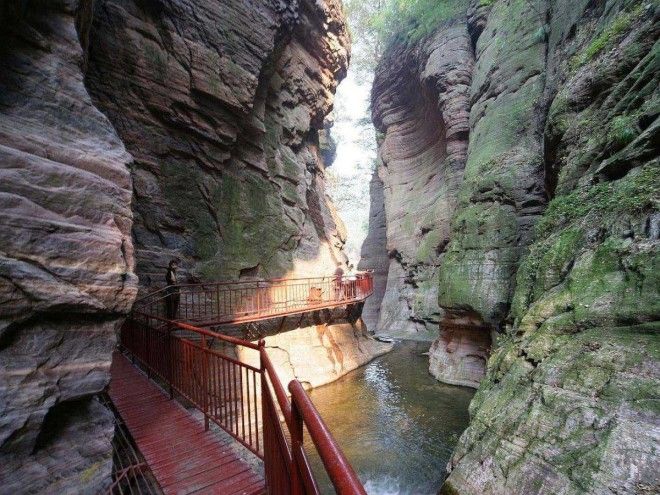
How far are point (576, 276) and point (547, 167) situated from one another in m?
4.78

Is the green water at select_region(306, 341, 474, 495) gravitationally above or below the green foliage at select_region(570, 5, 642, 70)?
below

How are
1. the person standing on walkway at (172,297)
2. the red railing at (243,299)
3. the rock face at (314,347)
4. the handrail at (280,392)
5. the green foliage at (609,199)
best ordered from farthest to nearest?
the rock face at (314,347), the red railing at (243,299), the person standing on walkway at (172,297), the green foliage at (609,199), the handrail at (280,392)

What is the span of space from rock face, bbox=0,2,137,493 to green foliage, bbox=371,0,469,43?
1805 cm

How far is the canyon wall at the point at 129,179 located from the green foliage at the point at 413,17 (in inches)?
179

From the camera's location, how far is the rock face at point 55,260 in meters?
2.55

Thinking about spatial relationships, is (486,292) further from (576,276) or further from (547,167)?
(576,276)

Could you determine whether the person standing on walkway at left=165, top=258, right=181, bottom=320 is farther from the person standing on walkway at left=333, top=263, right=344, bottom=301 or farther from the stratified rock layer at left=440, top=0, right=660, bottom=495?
the stratified rock layer at left=440, top=0, right=660, bottom=495

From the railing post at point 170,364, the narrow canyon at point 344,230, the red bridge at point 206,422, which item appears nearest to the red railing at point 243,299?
the narrow canyon at point 344,230

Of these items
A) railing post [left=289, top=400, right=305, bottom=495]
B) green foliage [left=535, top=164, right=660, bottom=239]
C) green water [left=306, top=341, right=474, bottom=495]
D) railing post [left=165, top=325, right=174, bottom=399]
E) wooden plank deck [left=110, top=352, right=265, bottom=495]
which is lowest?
green water [left=306, top=341, right=474, bottom=495]

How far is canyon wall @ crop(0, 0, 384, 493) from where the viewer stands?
2719 mm

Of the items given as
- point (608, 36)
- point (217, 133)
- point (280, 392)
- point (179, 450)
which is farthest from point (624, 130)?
point (217, 133)

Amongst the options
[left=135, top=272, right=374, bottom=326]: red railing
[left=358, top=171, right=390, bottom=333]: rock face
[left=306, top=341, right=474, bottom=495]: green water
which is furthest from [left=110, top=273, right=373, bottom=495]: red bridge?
[left=358, top=171, right=390, bottom=333]: rock face

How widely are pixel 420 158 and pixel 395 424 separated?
18510 millimetres

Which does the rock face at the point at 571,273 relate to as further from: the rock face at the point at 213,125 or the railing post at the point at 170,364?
the rock face at the point at 213,125
